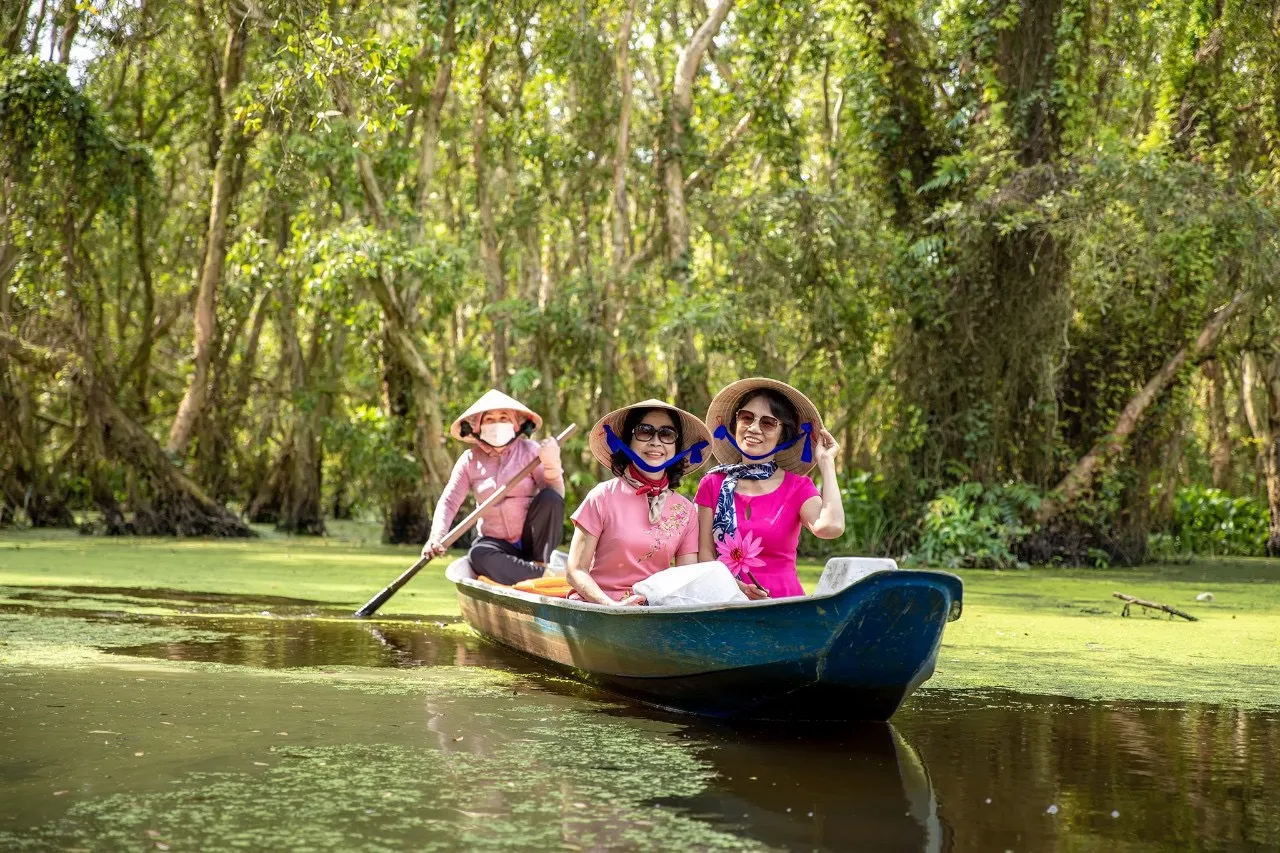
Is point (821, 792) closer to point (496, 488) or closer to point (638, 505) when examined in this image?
point (638, 505)

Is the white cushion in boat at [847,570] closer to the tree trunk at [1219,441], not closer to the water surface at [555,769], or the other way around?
the water surface at [555,769]

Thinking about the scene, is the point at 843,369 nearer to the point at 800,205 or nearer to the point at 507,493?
the point at 800,205

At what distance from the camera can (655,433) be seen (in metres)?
5.23

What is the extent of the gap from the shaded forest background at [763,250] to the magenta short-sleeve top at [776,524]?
18.7ft

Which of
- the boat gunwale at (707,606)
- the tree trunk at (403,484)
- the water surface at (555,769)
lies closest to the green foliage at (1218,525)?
the tree trunk at (403,484)

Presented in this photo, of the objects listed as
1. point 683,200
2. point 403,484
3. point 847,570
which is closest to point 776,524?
point 847,570

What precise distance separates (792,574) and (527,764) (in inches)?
57.4

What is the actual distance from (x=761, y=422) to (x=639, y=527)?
25.2 inches

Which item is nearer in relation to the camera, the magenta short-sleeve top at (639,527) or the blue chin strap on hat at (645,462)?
the blue chin strap on hat at (645,462)

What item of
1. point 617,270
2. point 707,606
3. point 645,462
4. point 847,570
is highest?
point 617,270

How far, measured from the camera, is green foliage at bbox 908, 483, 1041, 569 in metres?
12.4

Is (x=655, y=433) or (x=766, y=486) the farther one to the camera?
(x=655, y=433)

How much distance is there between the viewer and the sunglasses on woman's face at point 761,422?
16.5 feet

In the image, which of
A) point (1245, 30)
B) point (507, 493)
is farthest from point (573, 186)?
point (507, 493)
